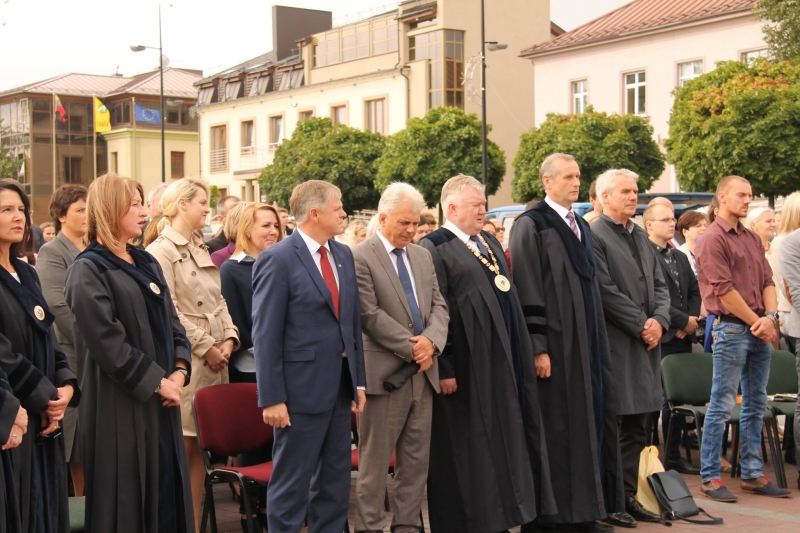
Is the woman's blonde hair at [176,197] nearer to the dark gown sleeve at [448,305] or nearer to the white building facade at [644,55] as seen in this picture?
the dark gown sleeve at [448,305]

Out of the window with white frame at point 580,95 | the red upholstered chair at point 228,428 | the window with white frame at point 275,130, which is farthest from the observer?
the window with white frame at point 275,130

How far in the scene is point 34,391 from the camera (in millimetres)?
4621

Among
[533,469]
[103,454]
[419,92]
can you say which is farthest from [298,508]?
[419,92]

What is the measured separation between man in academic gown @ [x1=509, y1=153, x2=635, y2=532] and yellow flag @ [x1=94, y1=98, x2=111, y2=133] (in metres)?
66.7

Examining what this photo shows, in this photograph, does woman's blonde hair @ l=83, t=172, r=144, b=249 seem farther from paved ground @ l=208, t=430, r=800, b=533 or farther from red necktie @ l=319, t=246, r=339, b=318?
paved ground @ l=208, t=430, r=800, b=533

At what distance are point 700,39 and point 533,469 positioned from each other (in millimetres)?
32862

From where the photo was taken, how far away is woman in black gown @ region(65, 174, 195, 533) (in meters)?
5.07

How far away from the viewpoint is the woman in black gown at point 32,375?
4590 millimetres

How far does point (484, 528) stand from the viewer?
20.6 feet

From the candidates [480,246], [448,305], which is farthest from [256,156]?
[448,305]

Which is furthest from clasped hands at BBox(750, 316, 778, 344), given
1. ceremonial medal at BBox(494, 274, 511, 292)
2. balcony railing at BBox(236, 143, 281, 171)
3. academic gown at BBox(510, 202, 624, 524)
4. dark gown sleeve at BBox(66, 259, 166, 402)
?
balcony railing at BBox(236, 143, 281, 171)

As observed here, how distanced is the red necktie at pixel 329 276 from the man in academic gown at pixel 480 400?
98 centimetres

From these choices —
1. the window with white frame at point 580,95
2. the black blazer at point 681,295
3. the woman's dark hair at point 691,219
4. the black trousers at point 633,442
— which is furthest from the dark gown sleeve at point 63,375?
the window with white frame at point 580,95

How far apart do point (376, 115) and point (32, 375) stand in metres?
44.8
